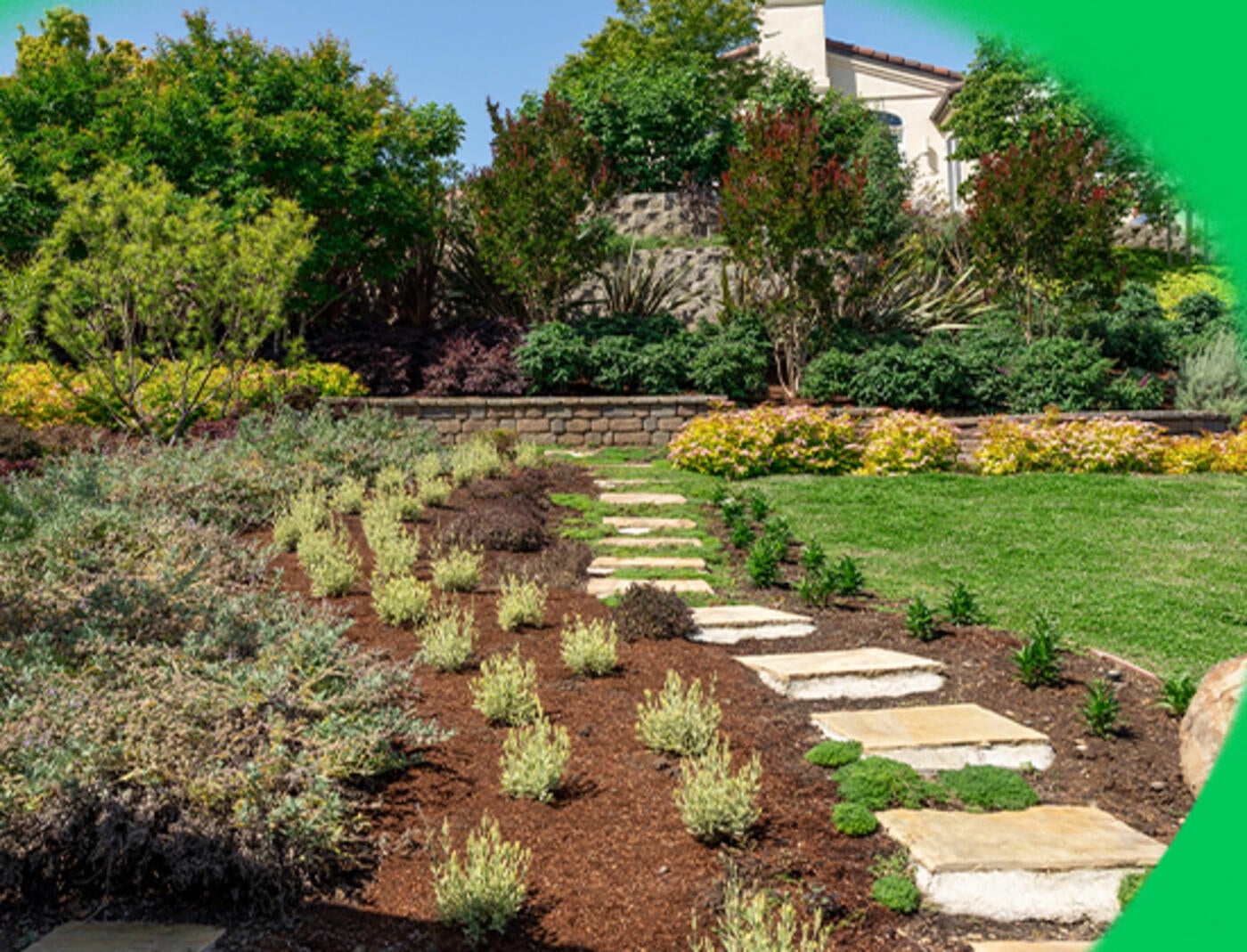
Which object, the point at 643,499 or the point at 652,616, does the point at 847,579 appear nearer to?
the point at 652,616

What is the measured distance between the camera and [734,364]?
1301 centimetres

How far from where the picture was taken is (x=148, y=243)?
8.70 m

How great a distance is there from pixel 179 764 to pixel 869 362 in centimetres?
1146

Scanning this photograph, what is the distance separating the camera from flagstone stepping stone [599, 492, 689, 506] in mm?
8812

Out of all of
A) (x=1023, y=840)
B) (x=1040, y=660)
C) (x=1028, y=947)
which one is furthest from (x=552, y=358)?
(x=1028, y=947)

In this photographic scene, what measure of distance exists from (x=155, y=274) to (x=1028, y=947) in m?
9.22

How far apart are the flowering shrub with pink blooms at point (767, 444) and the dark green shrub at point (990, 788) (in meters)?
6.93

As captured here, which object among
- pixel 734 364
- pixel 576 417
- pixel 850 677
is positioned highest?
pixel 734 364

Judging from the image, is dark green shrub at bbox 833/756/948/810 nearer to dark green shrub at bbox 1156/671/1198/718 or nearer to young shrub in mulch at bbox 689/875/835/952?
young shrub in mulch at bbox 689/875/835/952

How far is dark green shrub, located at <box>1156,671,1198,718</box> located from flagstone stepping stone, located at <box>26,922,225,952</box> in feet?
13.0

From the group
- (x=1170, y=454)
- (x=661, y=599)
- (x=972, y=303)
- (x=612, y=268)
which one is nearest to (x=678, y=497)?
(x=661, y=599)

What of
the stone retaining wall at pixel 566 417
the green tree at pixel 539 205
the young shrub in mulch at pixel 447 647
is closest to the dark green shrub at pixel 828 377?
the stone retaining wall at pixel 566 417

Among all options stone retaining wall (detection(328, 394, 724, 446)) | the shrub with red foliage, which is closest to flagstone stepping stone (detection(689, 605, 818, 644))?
stone retaining wall (detection(328, 394, 724, 446))

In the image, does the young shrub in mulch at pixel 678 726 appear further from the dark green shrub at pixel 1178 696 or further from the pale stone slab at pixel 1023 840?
the dark green shrub at pixel 1178 696
